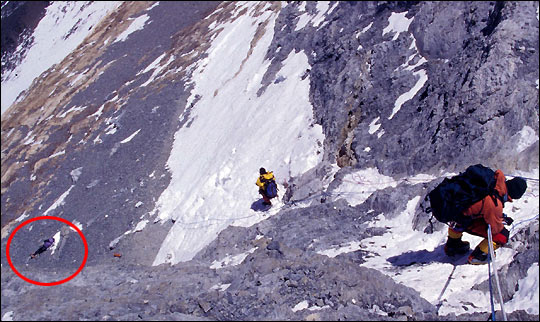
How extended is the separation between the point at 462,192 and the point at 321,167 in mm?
7369

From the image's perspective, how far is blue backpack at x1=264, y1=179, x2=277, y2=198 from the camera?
13.8 metres

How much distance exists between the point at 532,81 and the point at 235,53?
16.1m

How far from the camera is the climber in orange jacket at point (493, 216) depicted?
7.32 metres

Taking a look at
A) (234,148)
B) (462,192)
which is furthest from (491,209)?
(234,148)

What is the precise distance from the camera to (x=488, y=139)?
10820 mm

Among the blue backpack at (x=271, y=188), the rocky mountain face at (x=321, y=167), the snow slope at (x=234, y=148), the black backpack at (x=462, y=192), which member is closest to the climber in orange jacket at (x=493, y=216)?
the black backpack at (x=462, y=192)

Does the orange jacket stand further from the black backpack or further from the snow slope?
the snow slope

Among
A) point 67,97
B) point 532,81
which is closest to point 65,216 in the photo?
point 67,97

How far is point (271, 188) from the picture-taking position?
13883 millimetres

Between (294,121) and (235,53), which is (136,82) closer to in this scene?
Result: (235,53)

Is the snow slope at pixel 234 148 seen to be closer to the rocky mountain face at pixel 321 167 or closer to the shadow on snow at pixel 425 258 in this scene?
the rocky mountain face at pixel 321 167

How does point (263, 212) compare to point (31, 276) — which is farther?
point (263, 212)

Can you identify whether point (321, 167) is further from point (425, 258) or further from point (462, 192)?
point (462, 192)

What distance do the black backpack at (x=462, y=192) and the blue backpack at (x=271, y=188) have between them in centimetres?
676
